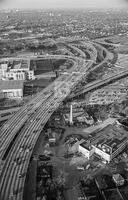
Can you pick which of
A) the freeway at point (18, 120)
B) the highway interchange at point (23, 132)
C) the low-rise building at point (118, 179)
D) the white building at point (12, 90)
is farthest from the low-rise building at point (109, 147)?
the white building at point (12, 90)

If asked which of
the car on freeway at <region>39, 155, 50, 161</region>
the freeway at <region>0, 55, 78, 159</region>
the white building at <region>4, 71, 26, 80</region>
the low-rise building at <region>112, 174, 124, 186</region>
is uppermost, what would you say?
the white building at <region>4, 71, 26, 80</region>

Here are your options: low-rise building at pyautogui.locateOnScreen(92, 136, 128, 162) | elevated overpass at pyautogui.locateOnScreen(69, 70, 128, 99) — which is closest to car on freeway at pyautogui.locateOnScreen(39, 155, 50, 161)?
low-rise building at pyautogui.locateOnScreen(92, 136, 128, 162)

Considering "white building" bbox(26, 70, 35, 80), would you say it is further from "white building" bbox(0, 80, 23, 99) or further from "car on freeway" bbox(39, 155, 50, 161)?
"car on freeway" bbox(39, 155, 50, 161)

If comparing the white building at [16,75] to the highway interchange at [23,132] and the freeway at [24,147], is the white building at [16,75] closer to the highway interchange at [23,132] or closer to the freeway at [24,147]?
the highway interchange at [23,132]

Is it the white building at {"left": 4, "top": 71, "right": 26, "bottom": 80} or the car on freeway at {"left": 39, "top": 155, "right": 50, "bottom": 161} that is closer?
the car on freeway at {"left": 39, "top": 155, "right": 50, "bottom": 161}

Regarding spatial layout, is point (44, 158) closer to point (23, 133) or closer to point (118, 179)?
point (23, 133)

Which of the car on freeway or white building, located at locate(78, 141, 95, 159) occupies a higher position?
white building, located at locate(78, 141, 95, 159)

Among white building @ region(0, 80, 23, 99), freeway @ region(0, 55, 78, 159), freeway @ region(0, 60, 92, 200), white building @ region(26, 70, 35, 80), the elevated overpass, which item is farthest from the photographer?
white building @ region(26, 70, 35, 80)

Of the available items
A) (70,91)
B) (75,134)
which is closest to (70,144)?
(75,134)
